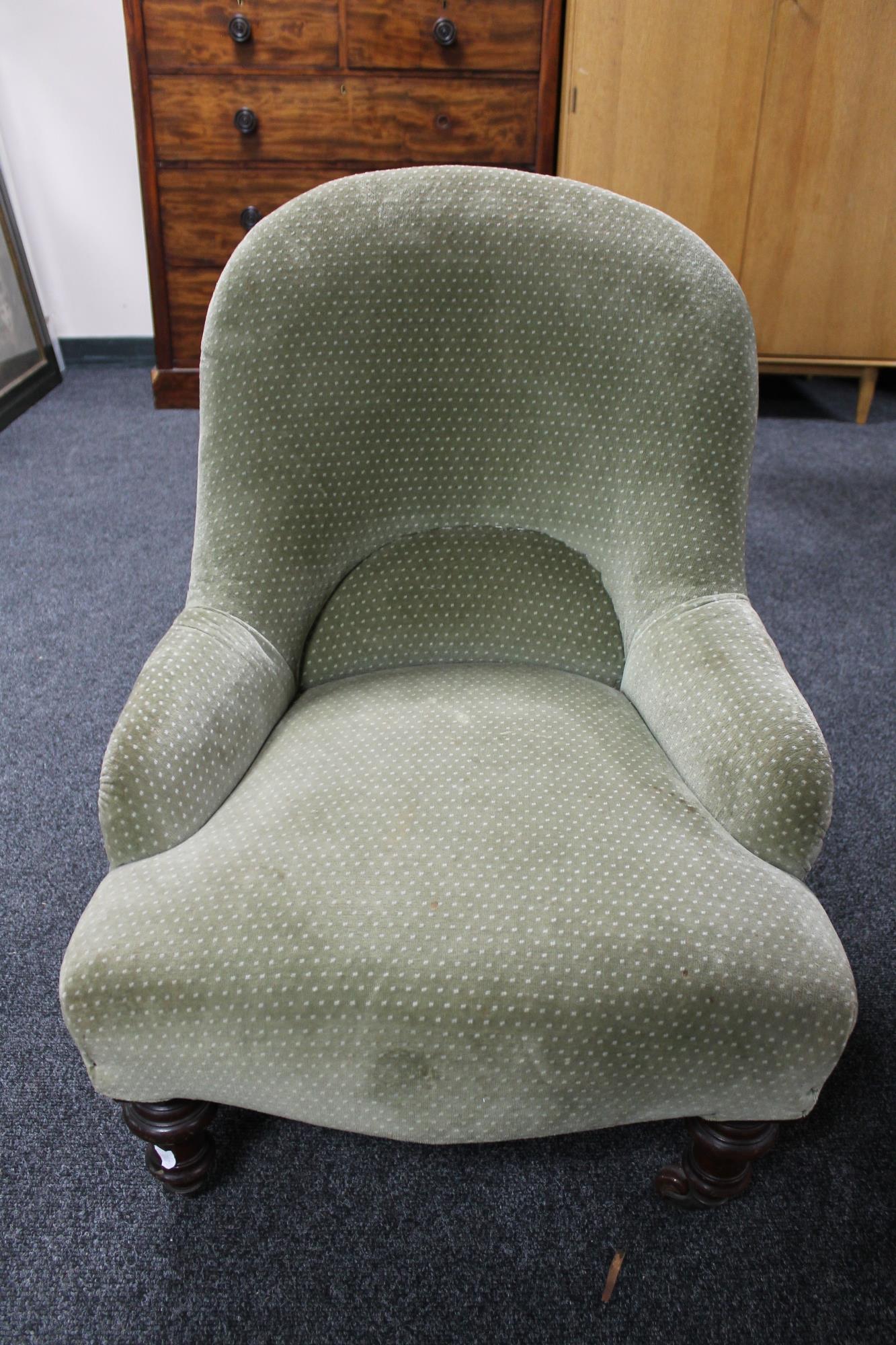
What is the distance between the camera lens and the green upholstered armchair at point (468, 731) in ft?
2.69

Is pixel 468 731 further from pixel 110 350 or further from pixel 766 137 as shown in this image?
pixel 110 350

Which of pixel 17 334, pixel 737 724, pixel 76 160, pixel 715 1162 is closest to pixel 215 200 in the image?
pixel 76 160

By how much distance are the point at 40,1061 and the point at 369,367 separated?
899 millimetres

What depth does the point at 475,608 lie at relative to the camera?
4.13 ft

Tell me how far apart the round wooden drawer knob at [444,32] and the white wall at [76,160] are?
1051mm

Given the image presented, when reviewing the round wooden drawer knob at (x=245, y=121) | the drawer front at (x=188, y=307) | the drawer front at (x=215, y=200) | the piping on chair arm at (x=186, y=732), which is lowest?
the drawer front at (x=188, y=307)

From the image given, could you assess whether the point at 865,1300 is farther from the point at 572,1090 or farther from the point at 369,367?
the point at 369,367

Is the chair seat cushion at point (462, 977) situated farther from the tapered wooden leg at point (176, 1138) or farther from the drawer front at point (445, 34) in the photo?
the drawer front at point (445, 34)

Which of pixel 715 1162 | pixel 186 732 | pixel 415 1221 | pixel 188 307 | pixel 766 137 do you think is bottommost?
pixel 415 1221

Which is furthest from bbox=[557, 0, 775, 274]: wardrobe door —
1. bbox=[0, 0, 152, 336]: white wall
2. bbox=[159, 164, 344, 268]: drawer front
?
bbox=[0, 0, 152, 336]: white wall

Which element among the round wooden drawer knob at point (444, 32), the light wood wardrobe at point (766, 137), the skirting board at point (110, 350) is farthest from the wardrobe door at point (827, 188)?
the skirting board at point (110, 350)

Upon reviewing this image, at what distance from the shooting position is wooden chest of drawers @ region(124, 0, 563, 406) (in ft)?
8.71

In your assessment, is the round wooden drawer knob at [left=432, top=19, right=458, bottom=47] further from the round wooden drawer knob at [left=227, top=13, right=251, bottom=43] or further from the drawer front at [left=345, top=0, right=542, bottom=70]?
the round wooden drawer knob at [left=227, top=13, right=251, bottom=43]

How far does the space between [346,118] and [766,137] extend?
46.0 inches
